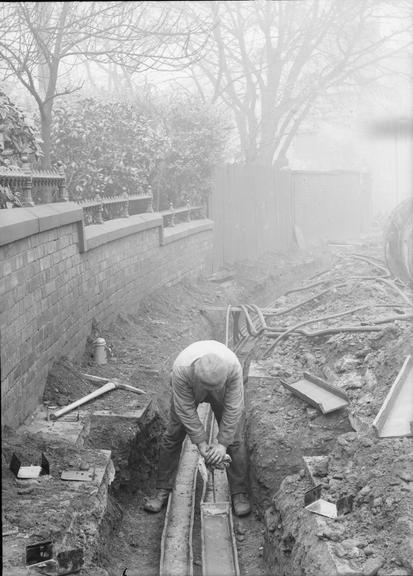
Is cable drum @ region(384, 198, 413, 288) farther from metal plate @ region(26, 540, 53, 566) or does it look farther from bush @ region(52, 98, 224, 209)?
metal plate @ region(26, 540, 53, 566)

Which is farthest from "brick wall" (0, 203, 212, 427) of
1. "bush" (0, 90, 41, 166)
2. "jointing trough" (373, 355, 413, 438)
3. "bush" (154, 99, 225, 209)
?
"jointing trough" (373, 355, 413, 438)

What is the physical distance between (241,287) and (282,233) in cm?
696

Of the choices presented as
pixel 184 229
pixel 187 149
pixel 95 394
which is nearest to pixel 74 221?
pixel 95 394

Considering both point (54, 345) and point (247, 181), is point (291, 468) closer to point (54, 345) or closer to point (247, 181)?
point (54, 345)

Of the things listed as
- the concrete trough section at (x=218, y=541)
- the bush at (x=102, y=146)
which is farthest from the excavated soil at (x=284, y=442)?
the bush at (x=102, y=146)

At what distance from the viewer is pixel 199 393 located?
6.32 m

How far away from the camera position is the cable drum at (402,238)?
12.0 m

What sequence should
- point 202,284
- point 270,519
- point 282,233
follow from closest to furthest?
point 270,519 → point 202,284 → point 282,233

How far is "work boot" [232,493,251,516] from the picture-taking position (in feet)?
21.6

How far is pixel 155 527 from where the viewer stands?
6324 mm

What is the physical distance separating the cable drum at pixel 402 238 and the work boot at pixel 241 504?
6.35 meters

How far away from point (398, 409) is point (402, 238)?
6.43 m

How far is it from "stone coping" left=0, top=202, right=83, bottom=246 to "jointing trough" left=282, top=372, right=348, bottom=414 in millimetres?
3111

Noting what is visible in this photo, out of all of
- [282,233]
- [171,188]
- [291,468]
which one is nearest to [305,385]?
[291,468]
